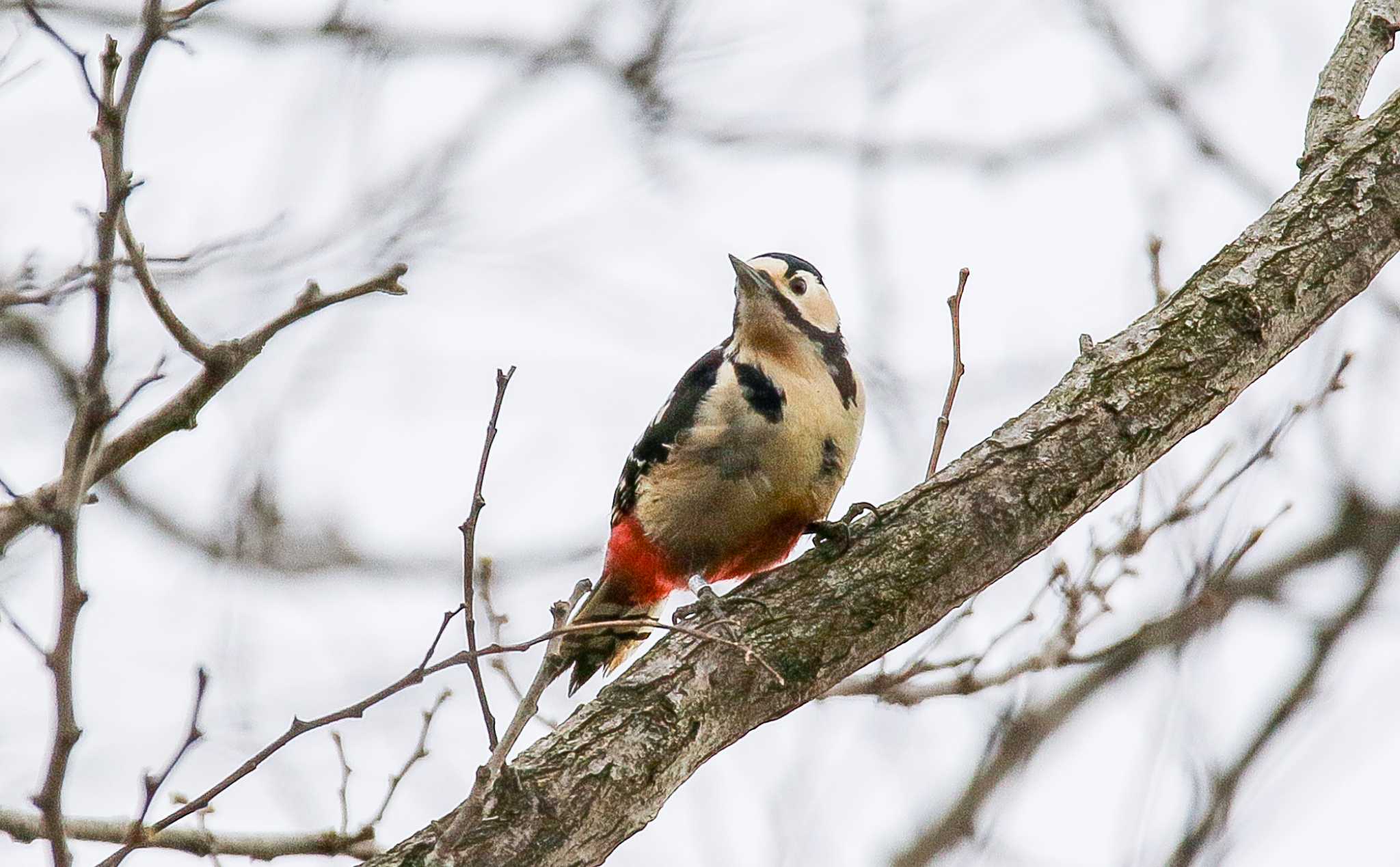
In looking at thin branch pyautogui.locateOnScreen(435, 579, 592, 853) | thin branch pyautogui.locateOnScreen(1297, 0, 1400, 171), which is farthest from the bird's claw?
thin branch pyautogui.locateOnScreen(1297, 0, 1400, 171)

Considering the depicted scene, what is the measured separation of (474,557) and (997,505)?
125cm

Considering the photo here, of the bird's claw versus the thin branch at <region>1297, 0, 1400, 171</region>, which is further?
the thin branch at <region>1297, 0, 1400, 171</region>

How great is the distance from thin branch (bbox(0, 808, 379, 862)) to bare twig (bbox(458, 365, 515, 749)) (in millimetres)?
1153

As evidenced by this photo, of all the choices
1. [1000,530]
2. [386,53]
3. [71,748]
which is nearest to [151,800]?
[71,748]

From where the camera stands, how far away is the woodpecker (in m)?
4.16

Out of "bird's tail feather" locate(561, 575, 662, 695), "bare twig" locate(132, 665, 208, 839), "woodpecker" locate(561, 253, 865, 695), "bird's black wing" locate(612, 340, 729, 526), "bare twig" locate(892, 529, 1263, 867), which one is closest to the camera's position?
"bare twig" locate(132, 665, 208, 839)

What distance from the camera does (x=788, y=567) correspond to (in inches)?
124

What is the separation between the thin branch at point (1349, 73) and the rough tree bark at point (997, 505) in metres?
0.08

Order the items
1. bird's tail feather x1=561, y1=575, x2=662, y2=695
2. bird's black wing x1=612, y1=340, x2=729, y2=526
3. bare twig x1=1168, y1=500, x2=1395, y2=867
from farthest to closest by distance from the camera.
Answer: bird's tail feather x1=561, y1=575, x2=662, y2=695
bird's black wing x1=612, y1=340, x2=729, y2=526
bare twig x1=1168, y1=500, x2=1395, y2=867

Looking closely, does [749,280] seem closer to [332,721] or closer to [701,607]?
[701,607]

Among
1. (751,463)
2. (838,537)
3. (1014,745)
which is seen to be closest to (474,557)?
(838,537)

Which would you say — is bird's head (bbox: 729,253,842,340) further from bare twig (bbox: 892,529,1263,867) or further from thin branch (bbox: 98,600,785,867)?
thin branch (bbox: 98,600,785,867)

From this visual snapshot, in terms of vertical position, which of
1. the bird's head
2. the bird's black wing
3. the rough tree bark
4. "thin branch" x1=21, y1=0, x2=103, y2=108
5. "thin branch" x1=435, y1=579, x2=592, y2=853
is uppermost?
the bird's head

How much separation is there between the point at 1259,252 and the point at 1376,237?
0.88ft
